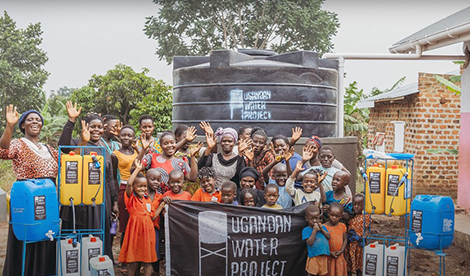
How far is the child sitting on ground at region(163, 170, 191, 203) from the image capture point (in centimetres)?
502

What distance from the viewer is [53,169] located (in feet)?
15.8

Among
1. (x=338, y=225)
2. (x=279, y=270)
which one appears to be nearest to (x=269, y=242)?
(x=279, y=270)

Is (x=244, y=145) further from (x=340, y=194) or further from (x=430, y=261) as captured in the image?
(x=430, y=261)

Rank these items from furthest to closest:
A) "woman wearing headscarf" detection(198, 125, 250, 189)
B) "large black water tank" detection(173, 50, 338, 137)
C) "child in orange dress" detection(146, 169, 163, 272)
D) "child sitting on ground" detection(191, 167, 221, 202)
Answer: "large black water tank" detection(173, 50, 338, 137) < "woman wearing headscarf" detection(198, 125, 250, 189) < "child sitting on ground" detection(191, 167, 221, 202) < "child in orange dress" detection(146, 169, 163, 272)

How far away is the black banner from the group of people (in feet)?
0.45

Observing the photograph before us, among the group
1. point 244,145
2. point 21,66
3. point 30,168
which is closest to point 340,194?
point 244,145

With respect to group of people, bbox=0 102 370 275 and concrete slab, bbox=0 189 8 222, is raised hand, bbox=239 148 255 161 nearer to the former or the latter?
group of people, bbox=0 102 370 275

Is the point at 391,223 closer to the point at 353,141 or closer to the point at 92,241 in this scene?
the point at 353,141

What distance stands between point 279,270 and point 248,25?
60.3 ft

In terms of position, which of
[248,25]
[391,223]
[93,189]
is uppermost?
[248,25]

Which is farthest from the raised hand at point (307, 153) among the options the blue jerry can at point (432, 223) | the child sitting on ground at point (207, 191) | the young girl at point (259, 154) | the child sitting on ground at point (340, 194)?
the blue jerry can at point (432, 223)

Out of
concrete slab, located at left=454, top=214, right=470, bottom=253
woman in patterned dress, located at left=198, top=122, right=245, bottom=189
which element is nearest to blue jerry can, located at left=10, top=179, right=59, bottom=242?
woman in patterned dress, located at left=198, top=122, right=245, bottom=189

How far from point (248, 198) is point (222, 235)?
42 centimetres

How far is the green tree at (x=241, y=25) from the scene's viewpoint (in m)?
22.2
